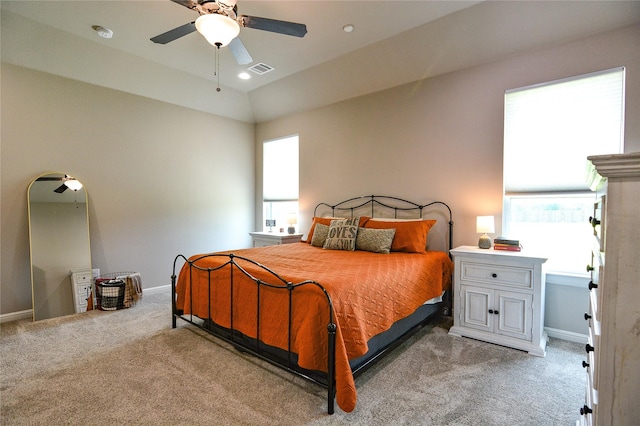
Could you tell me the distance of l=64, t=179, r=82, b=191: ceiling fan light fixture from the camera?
3.83m

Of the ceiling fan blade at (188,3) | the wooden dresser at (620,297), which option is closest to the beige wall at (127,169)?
the ceiling fan blade at (188,3)

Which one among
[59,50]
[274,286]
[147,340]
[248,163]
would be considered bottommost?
[147,340]

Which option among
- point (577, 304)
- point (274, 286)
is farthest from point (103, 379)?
Answer: point (577, 304)

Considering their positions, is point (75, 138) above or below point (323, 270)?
above

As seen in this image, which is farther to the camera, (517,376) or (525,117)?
(525,117)

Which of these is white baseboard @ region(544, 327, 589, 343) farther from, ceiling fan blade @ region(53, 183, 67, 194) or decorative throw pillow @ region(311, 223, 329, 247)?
ceiling fan blade @ region(53, 183, 67, 194)

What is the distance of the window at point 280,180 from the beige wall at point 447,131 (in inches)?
24.2

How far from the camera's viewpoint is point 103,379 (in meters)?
2.25

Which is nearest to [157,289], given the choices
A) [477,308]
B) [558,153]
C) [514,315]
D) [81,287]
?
[81,287]

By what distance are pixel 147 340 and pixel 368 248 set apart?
244 centimetres

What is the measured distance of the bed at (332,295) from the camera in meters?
1.93

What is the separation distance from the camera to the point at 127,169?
4355 mm

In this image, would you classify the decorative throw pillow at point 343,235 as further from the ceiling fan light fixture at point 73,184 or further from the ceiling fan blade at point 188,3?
the ceiling fan light fixture at point 73,184

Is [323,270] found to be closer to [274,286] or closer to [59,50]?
[274,286]
